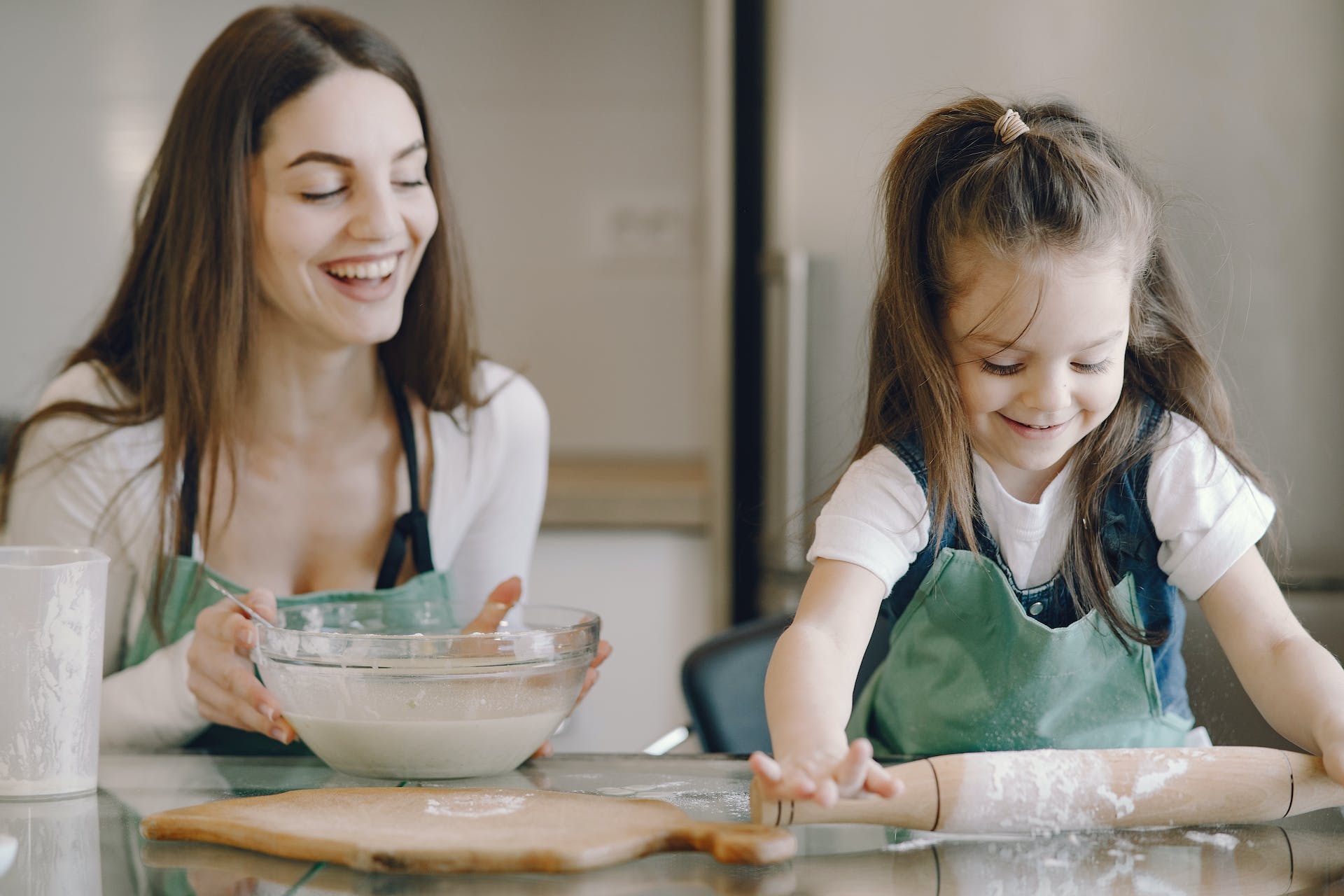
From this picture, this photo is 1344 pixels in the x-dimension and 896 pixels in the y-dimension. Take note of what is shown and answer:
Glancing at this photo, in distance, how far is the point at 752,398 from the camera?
7.05 ft

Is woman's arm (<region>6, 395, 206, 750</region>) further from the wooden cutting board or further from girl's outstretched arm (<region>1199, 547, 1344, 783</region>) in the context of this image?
girl's outstretched arm (<region>1199, 547, 1344, 783</region>)

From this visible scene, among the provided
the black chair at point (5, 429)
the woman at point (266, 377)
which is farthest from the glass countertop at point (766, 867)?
the black chair at point (5, 429)

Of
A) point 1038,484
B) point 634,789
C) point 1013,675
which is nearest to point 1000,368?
point 1038,484

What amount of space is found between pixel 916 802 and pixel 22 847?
483 mm

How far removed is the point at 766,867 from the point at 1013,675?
0.35 meters

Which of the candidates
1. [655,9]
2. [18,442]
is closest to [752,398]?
[655,9]

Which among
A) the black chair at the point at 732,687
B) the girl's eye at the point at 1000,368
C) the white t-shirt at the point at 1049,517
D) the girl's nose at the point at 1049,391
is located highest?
the girl's eye at the point at 1000,368

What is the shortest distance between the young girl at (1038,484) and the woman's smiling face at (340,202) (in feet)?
1.59

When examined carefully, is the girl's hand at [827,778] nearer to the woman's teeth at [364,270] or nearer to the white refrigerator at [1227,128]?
the woman's teeth at [364,270]

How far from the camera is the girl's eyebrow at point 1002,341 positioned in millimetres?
807

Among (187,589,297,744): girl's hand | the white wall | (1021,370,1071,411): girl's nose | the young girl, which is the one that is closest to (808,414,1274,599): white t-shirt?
the young girl

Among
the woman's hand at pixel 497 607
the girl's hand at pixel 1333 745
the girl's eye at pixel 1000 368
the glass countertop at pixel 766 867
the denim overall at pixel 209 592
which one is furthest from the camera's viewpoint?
the denim overall at pixel 209 592

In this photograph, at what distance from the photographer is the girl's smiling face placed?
2.62 feet

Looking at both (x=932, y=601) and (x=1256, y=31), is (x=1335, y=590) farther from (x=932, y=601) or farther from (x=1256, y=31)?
(x=932, y=601)
